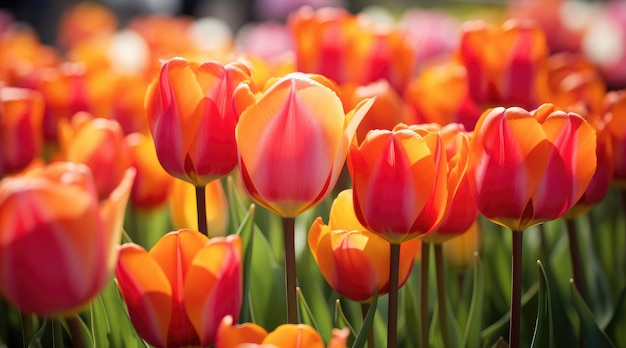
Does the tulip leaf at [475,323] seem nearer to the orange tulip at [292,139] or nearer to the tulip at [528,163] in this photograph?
the tulip at [528,163]

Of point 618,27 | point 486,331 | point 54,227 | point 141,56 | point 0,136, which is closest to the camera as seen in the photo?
point 54,227

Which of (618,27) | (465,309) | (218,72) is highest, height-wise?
(218,72)

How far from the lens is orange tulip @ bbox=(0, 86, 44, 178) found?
1.05 metres

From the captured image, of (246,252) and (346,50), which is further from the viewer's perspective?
(346,50)

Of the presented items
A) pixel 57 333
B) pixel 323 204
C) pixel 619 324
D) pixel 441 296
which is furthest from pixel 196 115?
pixel 619 324

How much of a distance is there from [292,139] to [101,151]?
1.34 ft

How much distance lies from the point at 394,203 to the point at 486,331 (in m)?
0.30

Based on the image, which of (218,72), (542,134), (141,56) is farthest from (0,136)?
(141,56)

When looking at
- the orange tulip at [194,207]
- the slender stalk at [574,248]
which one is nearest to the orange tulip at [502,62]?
the slender stalk at [574,248]

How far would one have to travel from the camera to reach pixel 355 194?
2.24 feet

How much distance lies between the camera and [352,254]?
2.35ft

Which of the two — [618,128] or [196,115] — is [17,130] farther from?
[618,128]

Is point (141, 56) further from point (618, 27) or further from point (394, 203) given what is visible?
point (394, 203)

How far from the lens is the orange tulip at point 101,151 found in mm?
992
